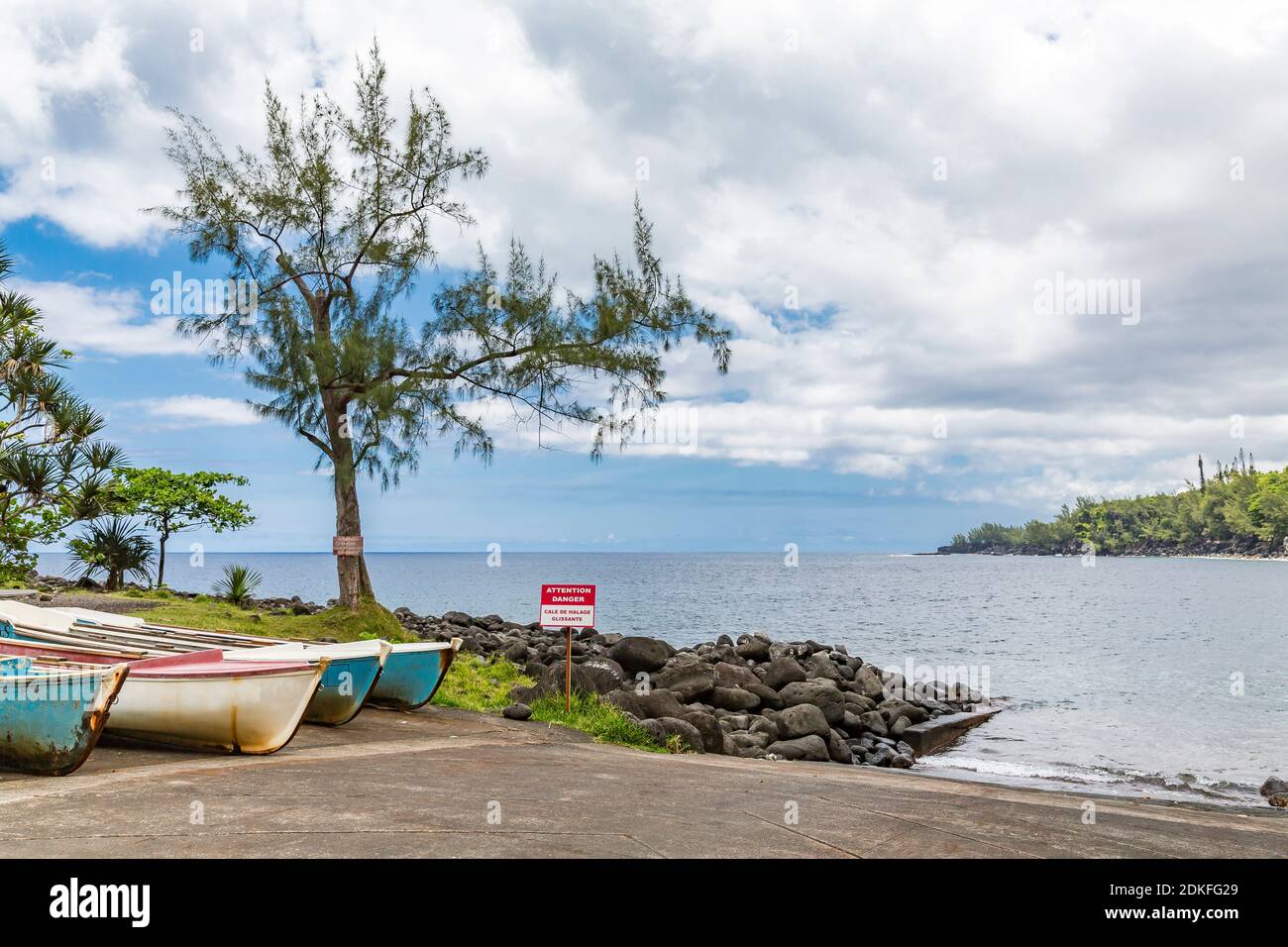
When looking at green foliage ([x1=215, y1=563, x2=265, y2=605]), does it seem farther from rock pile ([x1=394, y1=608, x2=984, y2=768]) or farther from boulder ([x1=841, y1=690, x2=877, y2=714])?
boulder ([x1=841, y1=690, x2=877, y2=714])

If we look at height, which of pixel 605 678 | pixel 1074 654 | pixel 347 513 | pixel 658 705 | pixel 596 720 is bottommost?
pixel 1074 654

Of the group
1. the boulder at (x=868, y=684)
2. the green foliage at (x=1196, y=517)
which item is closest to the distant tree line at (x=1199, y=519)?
the green foliage at (x=1196, y=517)

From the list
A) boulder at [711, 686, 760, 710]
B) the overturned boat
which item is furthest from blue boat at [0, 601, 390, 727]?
boulder at [711, 686, 760, 710]

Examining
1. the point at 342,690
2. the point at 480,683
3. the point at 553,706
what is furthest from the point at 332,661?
the point at 480,683

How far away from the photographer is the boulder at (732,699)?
1788cm

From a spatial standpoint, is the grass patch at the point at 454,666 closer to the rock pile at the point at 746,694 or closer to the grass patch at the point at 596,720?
the grass patch at the point at 596,720

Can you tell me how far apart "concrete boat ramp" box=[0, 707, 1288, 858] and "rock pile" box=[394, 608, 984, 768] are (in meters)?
4.32

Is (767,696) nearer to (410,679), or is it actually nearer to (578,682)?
(578,682)

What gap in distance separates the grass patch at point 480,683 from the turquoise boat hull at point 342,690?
8.31 ft

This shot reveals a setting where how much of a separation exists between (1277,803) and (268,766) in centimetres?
1235

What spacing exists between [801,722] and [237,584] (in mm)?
14751

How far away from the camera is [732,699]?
58.7ft
